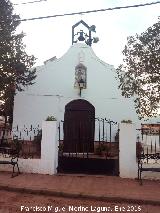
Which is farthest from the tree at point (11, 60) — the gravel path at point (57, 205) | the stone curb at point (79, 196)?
the gravel path at point (57, 205)

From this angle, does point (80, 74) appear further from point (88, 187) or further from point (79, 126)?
point (88, 187)

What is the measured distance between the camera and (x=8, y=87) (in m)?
15.9

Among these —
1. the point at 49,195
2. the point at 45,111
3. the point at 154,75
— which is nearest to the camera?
the point at 49,195

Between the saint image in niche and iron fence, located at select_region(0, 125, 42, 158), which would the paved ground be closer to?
iron fence, located at select_region(0, 125, 42, 158)

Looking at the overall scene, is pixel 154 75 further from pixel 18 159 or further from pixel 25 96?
pixel 25 96

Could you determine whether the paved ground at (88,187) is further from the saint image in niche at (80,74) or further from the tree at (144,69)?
the saint image in niche at (80,74)

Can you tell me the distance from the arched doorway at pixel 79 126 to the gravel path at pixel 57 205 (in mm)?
7709

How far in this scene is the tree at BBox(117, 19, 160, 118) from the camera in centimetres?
1202

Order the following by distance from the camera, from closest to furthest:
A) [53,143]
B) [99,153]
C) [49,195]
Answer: [49,195] → [53,143] → [99,153]

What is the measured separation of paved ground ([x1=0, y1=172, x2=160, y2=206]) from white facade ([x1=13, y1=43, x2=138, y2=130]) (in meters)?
5.99

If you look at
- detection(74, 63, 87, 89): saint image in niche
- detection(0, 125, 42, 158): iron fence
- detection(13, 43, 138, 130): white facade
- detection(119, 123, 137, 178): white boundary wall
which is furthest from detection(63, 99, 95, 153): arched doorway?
detection(119, 123, 137, 178): white boundary wall

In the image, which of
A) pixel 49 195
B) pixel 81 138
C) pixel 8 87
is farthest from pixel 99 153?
pixel 49 195

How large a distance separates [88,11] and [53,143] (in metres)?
4.68

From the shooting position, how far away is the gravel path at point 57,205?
275 inches
